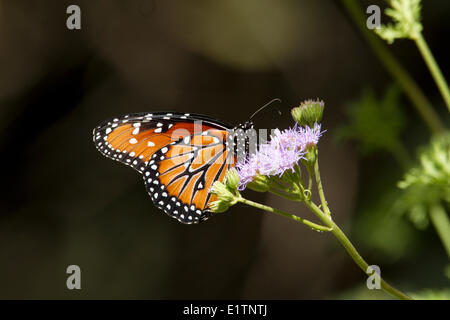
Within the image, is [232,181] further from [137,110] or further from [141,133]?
[137,110]

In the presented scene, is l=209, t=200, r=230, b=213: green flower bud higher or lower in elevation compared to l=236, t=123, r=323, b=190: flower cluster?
lower

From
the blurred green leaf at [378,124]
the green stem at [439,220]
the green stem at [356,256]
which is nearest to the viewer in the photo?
the green stem at [356,256]

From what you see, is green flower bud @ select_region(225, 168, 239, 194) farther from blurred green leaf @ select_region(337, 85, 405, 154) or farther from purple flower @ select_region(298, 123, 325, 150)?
blurred green leaf @ select_region(337, 85, 405, 154)

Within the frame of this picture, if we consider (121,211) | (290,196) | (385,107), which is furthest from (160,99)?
(290,196)

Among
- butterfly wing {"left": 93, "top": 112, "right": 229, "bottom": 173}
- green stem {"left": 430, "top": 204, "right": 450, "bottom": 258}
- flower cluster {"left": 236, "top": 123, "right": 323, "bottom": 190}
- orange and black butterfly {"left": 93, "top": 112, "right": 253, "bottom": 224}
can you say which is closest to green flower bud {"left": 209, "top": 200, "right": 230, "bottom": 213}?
flower cluster {"left": 236, "top": 123, "right": 323, "bottom": 190}

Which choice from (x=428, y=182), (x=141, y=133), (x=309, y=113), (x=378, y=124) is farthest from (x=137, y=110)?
(x=428, y=182)

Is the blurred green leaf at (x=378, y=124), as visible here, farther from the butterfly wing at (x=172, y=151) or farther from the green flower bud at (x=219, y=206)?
the green flower bud at (x=219, y=206)

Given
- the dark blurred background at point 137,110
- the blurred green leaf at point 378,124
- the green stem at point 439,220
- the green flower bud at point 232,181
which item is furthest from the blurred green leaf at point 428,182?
the dark blurred background at point 137,110
